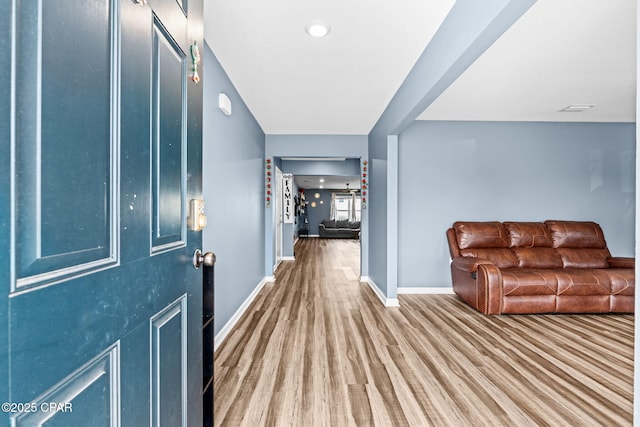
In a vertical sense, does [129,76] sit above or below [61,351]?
above

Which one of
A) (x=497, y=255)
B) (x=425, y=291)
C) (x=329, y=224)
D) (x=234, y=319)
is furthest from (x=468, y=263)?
(x=329, y=224)

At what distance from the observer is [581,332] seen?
2861mm

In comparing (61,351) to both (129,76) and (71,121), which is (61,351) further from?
(129,76)

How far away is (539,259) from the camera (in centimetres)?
369

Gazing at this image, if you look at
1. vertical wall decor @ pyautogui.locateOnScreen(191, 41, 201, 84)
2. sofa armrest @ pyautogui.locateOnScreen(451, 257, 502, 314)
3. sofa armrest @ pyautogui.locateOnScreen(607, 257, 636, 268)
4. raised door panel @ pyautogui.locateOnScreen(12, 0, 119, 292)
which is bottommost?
sofa armrest @ pyautogui.locateOnScreen(451, 257, 502, 314)

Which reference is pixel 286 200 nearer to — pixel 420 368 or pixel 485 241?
pixel 485 241

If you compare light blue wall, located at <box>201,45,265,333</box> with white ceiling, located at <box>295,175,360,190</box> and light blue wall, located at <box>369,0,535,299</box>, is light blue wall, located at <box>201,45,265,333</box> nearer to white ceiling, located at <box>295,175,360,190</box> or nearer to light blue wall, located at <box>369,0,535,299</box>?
light blue wall, located at <box>369,0,535,299</box>

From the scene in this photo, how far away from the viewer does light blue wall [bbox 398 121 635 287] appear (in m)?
4.19

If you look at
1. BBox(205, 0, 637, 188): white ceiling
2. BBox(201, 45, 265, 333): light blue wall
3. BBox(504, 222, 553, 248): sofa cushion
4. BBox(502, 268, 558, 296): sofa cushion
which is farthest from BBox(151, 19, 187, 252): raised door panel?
BBox(504, 222, 553, 248): sofa cushion

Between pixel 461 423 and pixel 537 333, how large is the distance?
1.78m

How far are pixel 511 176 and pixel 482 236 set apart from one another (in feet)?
3.57

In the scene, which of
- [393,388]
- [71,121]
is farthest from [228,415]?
[71,121]

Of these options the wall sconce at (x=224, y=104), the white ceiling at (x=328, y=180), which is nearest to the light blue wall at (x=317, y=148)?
the wall sconce at (x=224, y=104)

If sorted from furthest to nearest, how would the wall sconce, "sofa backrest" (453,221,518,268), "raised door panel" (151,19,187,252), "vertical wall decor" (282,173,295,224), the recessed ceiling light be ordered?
"vertical wall decor" (282,173,295,224) → "sofa backrest" (453,221,518,268) → the wall sconce → the recessed ceiling light → "raised door panel" (151,19,187,252)
